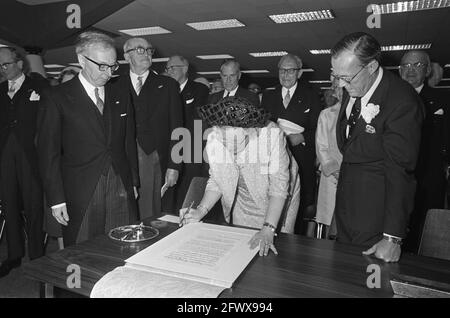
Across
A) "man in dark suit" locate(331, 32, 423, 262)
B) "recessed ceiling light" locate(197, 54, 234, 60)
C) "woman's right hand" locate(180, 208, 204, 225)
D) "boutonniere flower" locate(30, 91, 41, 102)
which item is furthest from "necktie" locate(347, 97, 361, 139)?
"recessed ceiling light" locate(197, 54, 234, 60)

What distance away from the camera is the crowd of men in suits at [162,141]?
140 cm

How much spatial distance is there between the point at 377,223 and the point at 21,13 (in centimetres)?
798

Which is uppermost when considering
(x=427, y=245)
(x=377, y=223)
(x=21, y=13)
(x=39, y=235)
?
(x=21, y=13)

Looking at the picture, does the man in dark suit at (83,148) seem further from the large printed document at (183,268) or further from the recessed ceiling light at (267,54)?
the recessed ceiling light at (267,54)

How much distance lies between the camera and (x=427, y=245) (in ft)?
5.24

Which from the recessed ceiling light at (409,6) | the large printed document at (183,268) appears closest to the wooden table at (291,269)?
the large printed document at (183,268)

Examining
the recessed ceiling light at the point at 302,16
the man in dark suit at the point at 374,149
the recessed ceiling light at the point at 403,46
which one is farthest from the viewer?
the recessed ceiling light at the point at 403,46

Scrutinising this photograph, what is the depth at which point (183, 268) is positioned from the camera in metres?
1.14

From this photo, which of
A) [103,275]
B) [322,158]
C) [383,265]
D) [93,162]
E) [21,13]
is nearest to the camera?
[103,275]

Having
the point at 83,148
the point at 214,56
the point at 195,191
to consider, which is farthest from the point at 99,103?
the point at 214,56

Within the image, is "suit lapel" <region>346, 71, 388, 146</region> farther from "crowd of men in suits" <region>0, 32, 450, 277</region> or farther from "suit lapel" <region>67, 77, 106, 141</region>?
"suit lapel" <region>67, 77, 106, 141</region>

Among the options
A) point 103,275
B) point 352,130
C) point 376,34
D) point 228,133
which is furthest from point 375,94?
point 376,34

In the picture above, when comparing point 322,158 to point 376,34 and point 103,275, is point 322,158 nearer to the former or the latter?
point 103,275

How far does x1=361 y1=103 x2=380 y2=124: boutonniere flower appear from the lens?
4.65 feet
